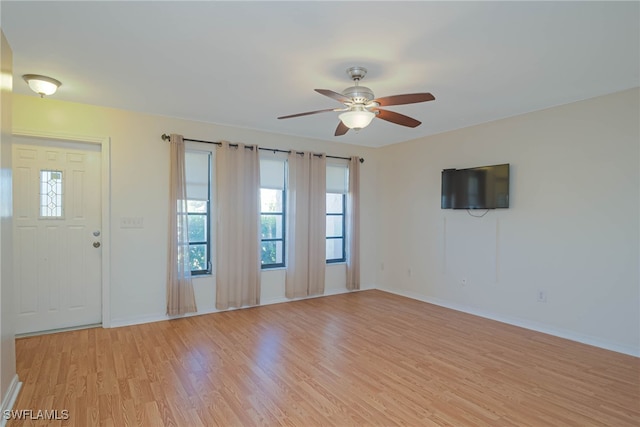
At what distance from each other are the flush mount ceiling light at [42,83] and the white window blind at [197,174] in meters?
1.55

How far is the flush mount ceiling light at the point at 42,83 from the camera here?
10.2ft

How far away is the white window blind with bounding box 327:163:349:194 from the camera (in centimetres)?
585

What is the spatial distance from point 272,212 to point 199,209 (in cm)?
110

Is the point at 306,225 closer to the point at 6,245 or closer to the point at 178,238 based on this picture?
the point at 178,238

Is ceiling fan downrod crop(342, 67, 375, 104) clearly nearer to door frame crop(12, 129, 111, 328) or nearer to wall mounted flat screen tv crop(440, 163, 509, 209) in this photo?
wall mounted flat screen tv crop(440, 163, 509, 209)

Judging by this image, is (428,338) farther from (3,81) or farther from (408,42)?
(3,81)

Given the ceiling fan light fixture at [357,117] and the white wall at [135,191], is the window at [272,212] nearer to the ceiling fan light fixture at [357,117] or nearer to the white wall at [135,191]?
the white wall at [135,191]

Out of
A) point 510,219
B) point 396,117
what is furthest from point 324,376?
point 510,219

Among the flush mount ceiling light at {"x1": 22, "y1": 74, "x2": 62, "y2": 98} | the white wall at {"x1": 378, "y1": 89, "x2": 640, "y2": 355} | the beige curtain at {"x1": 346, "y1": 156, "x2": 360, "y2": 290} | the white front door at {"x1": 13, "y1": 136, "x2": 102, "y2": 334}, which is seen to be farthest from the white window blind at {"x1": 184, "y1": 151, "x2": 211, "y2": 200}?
the white wall at {"x1": 378, "y1": 89, "x2": 640, "y2": 355}

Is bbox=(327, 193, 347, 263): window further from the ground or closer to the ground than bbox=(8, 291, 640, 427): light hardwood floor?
further from the ground

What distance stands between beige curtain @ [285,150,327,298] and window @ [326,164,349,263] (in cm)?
30

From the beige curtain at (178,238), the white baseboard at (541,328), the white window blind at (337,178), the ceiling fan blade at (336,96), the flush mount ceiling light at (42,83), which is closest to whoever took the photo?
the ceiling fan blade at (336,96)

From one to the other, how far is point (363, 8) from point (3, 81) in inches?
92.3

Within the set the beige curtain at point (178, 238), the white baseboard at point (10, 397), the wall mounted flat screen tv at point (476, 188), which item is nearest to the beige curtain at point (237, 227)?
the beige curtain at point (178, 238)
